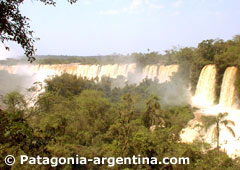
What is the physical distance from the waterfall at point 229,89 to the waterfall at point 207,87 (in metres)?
2.85

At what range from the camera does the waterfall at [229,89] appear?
18.3 meters

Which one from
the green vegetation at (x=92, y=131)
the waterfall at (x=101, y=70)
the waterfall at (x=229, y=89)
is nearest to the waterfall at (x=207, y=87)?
the green vegetation at (x=92, y=131)

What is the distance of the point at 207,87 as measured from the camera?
22.7 m

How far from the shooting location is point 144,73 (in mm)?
41344

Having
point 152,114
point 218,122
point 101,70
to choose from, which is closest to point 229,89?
point 218,122

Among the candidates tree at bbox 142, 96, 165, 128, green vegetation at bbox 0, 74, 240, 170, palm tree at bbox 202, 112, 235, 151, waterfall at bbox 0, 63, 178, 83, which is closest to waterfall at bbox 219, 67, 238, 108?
palm tree at bbox 202, 112, 235, 151

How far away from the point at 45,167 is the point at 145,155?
12.3 feet

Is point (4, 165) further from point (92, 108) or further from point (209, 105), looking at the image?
point (209, 105)

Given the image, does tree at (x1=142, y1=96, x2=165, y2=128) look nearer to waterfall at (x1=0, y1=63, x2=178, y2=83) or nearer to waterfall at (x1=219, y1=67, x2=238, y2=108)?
waterfall at (x1=219, y1=67, x2=238, y2=108)

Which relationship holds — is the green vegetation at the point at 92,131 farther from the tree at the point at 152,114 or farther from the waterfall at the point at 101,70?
the waterfall at the point at 101,70

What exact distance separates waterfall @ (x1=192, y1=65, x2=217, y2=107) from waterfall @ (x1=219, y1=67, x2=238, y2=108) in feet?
9.36

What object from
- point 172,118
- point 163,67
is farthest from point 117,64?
point 172,118

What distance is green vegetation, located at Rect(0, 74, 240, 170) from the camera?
2.52 m

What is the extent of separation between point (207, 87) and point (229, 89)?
4148 mm
